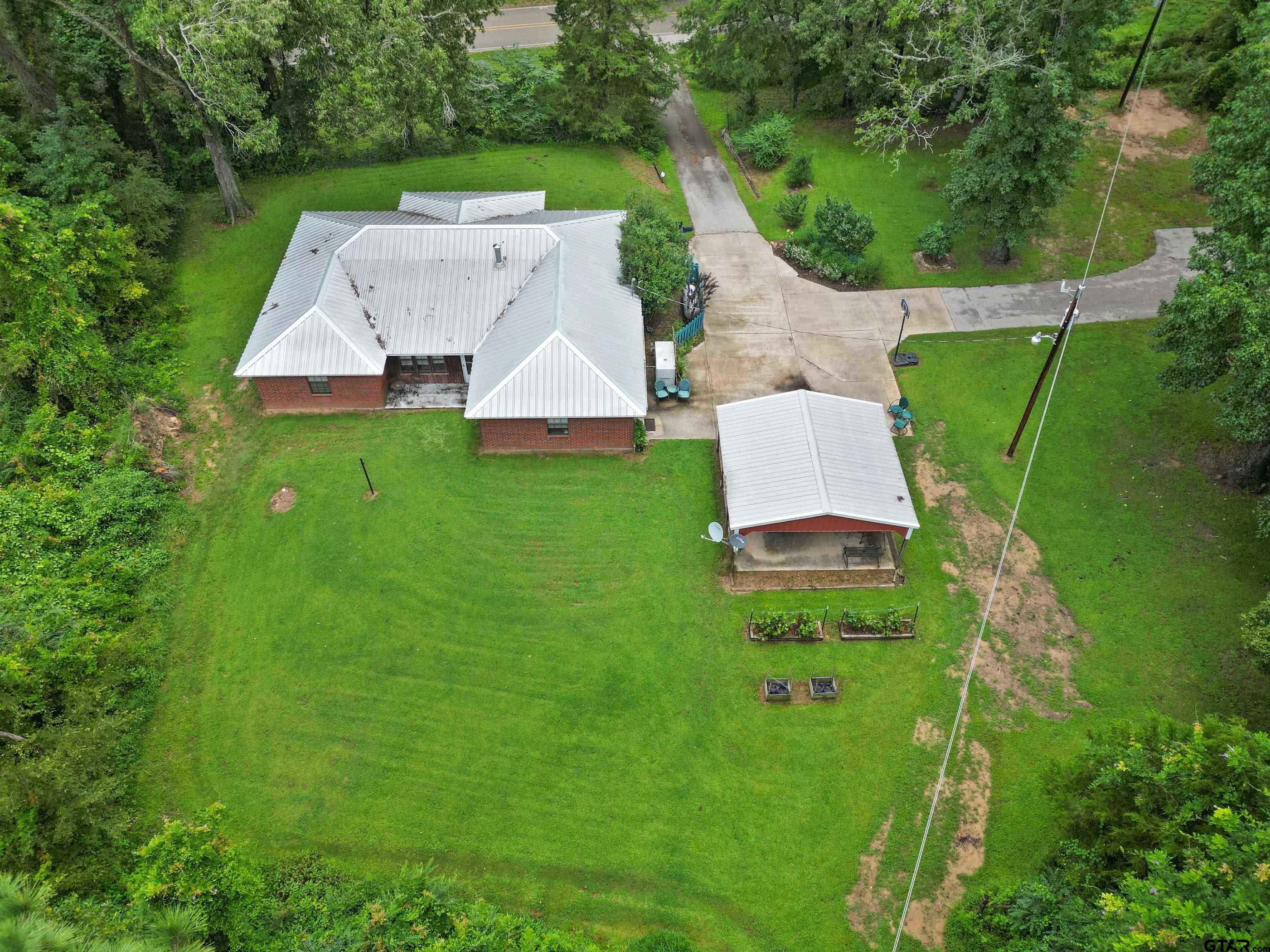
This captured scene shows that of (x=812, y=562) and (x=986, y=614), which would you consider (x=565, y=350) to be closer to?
(x=812, y=562)

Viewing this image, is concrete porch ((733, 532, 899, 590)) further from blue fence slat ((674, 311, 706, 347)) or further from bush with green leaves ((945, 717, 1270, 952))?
blue fence slat ((674, 311, 706, 347))

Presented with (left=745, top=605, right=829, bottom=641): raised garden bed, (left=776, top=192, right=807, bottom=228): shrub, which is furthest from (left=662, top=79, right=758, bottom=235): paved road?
(left=745, top=605, right=829, bottom=641): raised garden bed

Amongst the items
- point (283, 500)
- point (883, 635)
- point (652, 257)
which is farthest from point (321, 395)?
point (883, 635)

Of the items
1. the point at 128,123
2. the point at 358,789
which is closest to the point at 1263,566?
the point at 358,789

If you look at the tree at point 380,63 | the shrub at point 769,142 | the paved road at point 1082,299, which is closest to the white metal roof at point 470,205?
the tree at point 380,63

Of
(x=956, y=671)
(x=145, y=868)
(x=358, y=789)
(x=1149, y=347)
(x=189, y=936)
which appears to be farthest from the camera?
(x=1149, y=347)

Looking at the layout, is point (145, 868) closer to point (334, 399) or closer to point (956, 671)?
point (334, 399)
